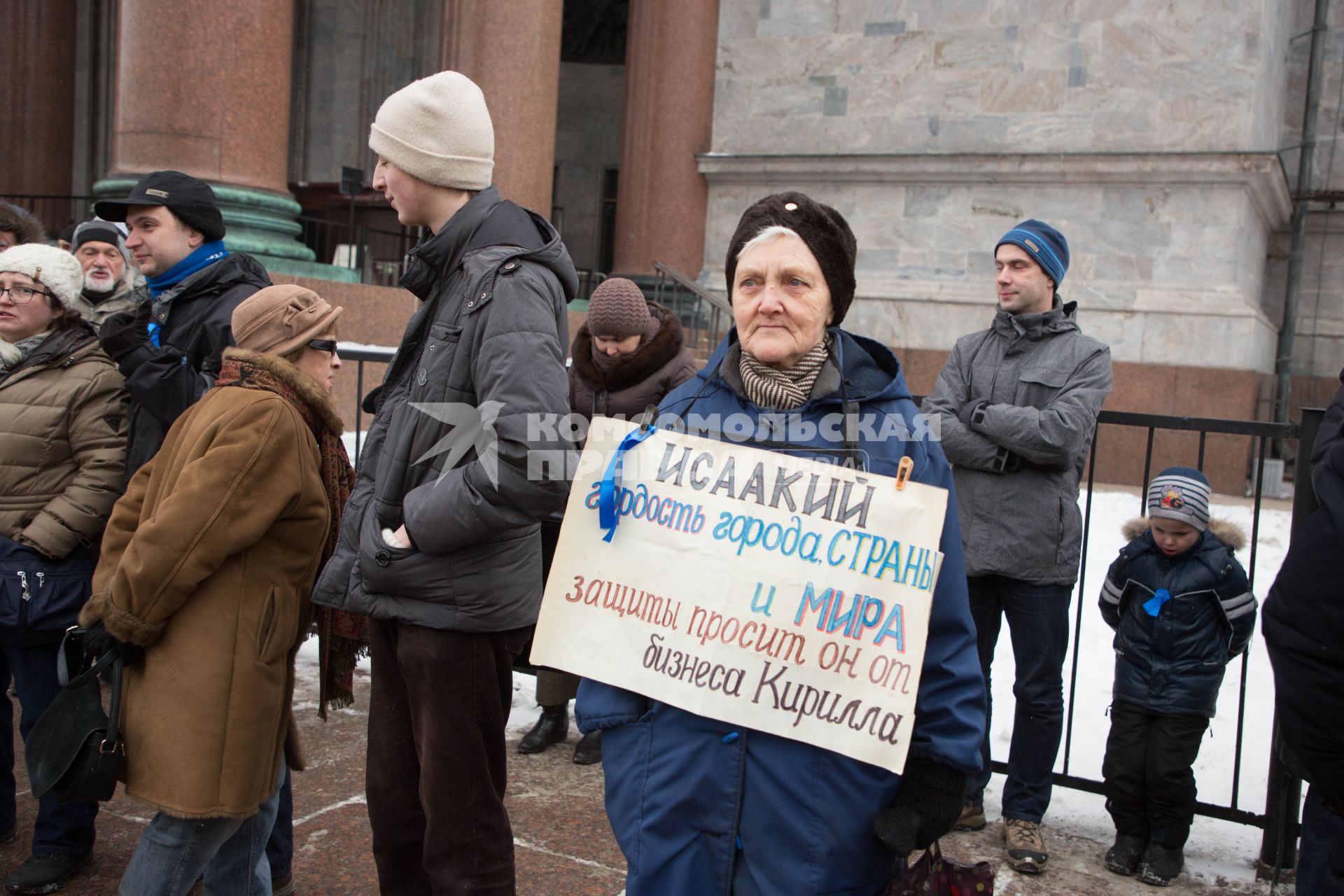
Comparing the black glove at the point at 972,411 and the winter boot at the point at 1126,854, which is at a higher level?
the black glove at the point at 972,411

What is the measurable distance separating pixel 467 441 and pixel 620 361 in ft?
8.75

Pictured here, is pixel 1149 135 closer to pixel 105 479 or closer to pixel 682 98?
pixel 682 98

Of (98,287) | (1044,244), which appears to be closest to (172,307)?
(98,287)

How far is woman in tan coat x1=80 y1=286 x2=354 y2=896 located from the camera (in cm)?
267

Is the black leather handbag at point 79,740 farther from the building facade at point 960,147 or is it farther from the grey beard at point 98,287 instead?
the building facade at point 960,147

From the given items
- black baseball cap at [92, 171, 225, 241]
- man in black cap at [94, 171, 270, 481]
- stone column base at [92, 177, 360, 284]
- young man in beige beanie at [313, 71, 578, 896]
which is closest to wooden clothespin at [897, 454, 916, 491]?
young man in beige beanie at [313, 71, 578, 896]

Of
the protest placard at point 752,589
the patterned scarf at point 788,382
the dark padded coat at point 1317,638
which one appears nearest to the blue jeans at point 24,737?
the protest placard at point 752,589

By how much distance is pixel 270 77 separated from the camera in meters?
9.21

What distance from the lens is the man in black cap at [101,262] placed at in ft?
16.3

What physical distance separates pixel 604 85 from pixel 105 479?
66.0ft

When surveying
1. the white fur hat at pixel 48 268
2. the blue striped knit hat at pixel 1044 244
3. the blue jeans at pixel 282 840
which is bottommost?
the blue jeans at pixel 282 840

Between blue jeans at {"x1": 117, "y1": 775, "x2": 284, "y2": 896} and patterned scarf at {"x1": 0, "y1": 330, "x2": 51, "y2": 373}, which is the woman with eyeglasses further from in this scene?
blue jeans at {"x1": 117, "y1": 775, "x2": 284, "y2": 896}

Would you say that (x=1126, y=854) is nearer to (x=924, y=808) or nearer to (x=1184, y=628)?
(x=1184, y=628)

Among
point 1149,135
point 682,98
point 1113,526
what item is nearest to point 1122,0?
point 1149,135
